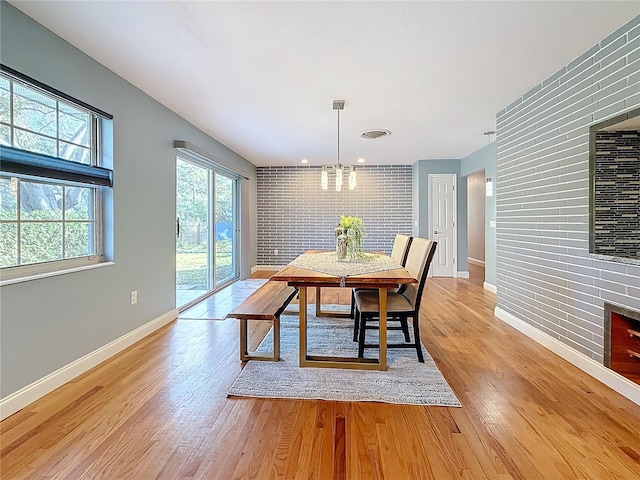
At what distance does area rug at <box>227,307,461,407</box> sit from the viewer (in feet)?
6.91

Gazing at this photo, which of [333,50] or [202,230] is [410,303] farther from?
[202,230]

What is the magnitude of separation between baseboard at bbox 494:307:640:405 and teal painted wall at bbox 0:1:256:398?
11.7 feet

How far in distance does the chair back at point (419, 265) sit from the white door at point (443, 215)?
154 inches

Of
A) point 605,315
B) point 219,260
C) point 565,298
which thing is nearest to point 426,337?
point 565,298

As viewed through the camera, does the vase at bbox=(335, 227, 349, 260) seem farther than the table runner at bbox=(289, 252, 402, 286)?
Yes

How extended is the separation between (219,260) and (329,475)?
448cm

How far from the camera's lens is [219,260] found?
18.2 feet

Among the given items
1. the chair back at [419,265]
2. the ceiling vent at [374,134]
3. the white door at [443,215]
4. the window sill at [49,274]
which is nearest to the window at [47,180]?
the window sill at [49,274]

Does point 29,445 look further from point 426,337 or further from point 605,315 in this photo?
point 605,315

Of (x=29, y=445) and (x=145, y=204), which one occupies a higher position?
(x=145, y=204)

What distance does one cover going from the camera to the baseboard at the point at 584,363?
209cm

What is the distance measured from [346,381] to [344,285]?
64cm

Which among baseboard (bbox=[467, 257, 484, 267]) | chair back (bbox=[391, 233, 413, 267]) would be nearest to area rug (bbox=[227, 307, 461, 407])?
Answer: chair back (bbox=[391, 233, 413, 267])

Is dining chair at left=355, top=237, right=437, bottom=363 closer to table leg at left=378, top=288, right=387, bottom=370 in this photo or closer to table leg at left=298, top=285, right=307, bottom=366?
table leg at left=378, top=288, right=387, bottom=370
